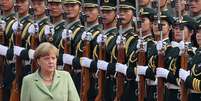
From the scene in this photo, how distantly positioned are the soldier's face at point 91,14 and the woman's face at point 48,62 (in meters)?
3.95

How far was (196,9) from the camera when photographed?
10023mm

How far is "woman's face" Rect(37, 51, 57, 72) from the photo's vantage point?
22.4ft

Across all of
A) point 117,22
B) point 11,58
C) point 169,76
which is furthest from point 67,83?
point 11,58

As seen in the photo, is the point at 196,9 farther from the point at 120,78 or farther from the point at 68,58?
the point at 68,58

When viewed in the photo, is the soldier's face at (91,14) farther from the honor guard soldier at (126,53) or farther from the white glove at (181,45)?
the white glove at (181,45)

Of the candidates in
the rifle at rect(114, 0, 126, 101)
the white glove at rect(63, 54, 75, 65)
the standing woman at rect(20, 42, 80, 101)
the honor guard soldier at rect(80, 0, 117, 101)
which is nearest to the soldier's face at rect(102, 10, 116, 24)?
the honor guard soldier at rect(80, 0, 117, 101)

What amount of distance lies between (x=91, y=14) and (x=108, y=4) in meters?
0.27

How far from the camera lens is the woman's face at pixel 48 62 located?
682 cm

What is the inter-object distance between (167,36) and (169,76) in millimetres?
685

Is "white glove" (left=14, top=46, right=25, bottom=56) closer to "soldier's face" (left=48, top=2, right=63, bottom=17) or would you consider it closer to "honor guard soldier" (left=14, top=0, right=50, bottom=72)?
"honor guard soldier" (left=14, top=0, right=50, bottom=72)

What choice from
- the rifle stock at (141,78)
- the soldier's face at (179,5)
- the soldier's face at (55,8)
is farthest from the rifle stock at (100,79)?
the soldier's face at (55,8)

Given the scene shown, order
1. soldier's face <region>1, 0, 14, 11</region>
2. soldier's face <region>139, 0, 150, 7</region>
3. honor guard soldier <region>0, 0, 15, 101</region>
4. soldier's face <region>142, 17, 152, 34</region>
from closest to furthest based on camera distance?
soldier's face <region>142, 17, 152, 34</region>
soldier's face <region>139, 0, 150, 7</region>
honor guard soldier <region>0, 0, 15, 101</region>
soldier's face <region>1, 0, 14, 11</region>

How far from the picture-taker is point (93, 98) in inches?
420

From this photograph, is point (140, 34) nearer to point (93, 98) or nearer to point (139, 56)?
point (139, 56)
